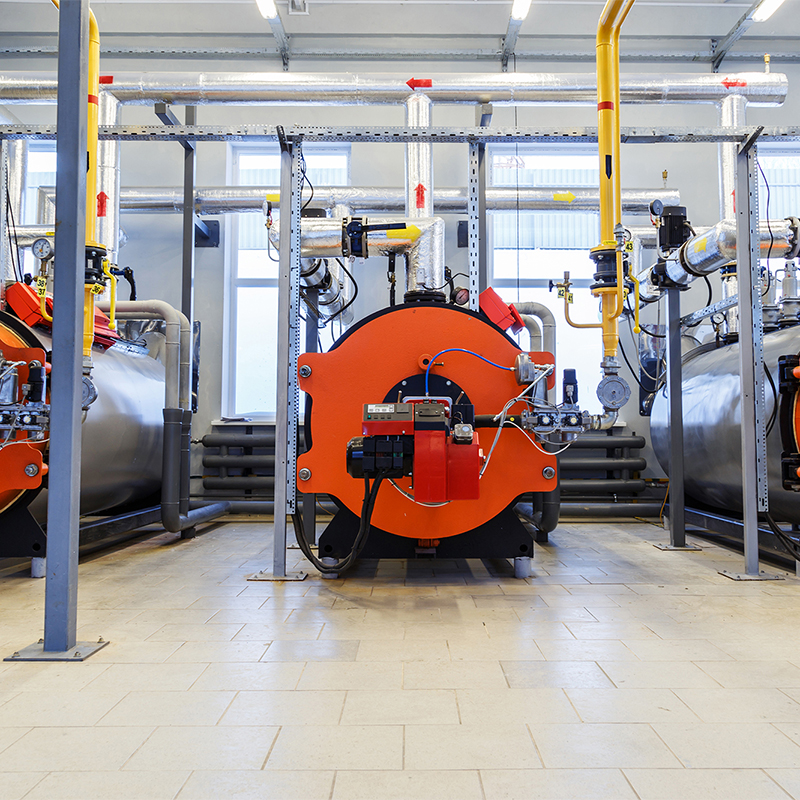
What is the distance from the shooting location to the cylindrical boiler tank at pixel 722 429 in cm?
305

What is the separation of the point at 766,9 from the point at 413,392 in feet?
16.5

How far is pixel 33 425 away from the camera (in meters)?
2.39

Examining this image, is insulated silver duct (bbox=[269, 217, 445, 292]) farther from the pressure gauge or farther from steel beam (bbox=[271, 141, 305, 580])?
the pressure gauge

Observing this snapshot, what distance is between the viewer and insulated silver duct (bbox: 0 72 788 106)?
450 cm

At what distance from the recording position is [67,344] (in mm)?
1806

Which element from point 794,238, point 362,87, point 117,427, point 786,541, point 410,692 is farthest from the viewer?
point 362,87

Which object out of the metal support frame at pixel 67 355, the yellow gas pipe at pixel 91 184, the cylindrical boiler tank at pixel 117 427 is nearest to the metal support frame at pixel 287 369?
the yellow gas pipe at pixel 91 184

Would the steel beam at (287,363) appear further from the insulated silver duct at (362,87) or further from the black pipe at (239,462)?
the black pipe at (239,462)

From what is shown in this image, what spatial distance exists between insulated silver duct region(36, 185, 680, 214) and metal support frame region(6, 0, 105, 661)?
315 centimetres

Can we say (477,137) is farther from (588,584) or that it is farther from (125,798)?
(125,798)

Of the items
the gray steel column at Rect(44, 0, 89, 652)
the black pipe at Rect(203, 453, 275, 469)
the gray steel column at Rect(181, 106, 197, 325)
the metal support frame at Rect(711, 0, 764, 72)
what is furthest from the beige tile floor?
the metal support frame at Rect(711, 0, 764, 72)

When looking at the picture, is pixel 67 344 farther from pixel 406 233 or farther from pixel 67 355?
pixel 406 233

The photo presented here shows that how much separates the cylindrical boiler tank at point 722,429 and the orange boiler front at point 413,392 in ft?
4.12

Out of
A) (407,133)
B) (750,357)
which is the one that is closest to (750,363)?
(750,357)
